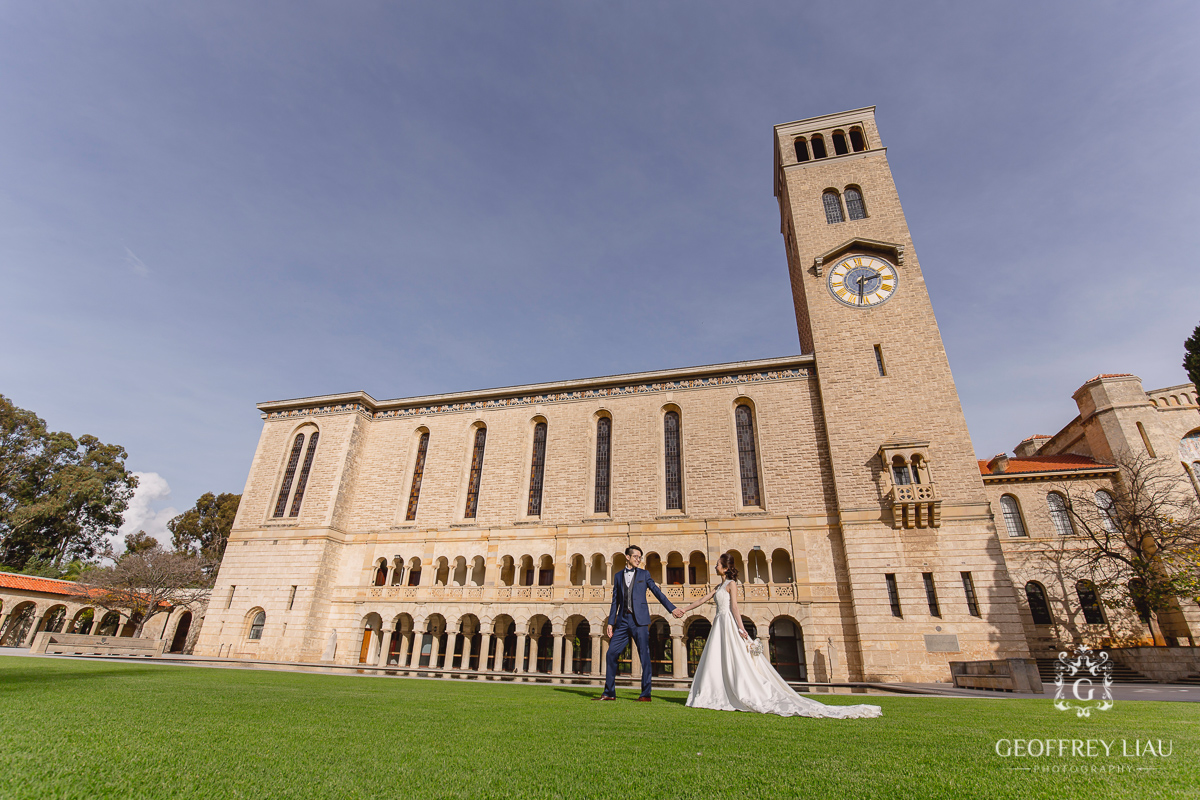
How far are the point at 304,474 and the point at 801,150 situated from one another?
1329 inches

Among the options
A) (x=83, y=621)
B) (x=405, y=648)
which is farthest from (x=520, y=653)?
(x=83, y=621)

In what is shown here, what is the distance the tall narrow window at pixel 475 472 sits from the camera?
27.4 m

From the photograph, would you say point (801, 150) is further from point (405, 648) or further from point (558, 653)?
point (405, 648)

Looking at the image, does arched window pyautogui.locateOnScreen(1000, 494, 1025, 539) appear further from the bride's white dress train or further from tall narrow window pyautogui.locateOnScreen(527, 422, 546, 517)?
the bride's white dress train

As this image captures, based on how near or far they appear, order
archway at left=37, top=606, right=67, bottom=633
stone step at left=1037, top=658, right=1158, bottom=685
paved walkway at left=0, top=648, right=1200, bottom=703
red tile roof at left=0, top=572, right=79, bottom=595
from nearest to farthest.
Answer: paved walkway at left=0, top=648, right=1200, bottom=703
stone step at left=1037, top=658, right=1158, bottom=685
red tile roof at left=0, top=572, right=79, bottom=595
archway at left=37, top=606, right=67, bottom=633

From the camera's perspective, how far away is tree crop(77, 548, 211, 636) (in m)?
31.8

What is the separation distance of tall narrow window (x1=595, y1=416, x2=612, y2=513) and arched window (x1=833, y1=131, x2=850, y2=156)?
66.2 ft

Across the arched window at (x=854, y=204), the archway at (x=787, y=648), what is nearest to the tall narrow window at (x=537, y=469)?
the archway at (x=787, y=648)

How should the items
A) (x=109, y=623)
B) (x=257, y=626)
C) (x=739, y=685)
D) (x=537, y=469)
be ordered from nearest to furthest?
(x=739, y=685) < (x=257, y=626) < (x=537, y=469) < (x=109, y=623)

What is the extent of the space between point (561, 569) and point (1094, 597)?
2467cm

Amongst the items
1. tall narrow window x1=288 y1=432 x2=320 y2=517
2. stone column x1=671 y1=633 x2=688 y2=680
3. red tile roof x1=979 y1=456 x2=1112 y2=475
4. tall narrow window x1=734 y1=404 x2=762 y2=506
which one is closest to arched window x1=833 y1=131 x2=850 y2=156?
tall narrow window x1=734 y1=404 x2=762 y2=506

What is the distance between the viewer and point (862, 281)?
1032 inches


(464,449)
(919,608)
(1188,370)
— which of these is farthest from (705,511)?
(1188,370)

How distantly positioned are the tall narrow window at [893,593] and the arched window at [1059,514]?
12.7m
